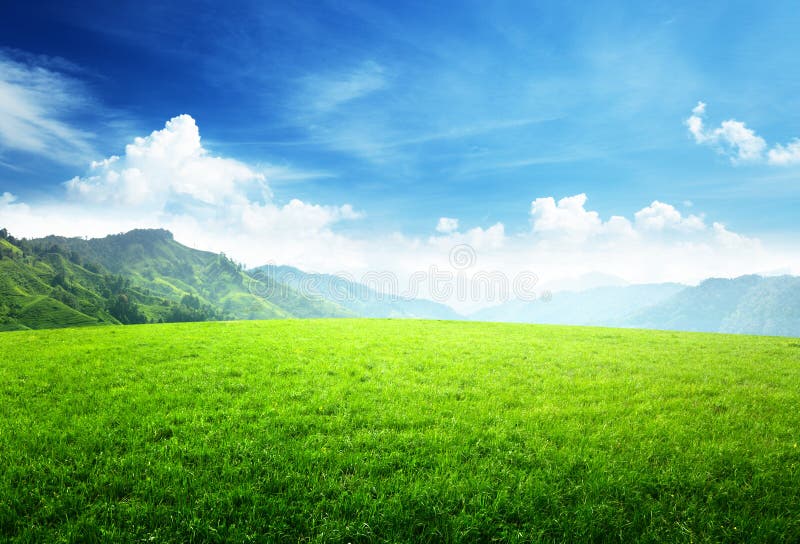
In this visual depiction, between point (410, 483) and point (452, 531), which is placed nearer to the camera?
point (452, 531)

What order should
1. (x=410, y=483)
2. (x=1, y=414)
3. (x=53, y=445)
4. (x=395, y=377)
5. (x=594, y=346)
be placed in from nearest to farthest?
(x=410, y=483), (x=53, y=445), (x=1, y=414), (x=395, y=377), (x=594, y=346)

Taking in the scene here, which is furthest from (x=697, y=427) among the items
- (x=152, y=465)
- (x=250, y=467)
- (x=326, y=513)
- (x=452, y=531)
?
(x=152, y=465)

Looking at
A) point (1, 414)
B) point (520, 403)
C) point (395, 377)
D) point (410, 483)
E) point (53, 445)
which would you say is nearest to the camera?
point (410, 483)

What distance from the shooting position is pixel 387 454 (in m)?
7.74

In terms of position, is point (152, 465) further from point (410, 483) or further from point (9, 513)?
point (410, 483)

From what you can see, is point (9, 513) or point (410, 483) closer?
point (9, 513)

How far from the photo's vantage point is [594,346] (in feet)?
76.8

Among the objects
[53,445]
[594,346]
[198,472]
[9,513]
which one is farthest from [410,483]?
[594,346]

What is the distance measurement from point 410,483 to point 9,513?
257 inches

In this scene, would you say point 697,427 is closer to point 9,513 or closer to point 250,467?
point 250,467

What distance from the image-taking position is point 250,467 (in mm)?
7156

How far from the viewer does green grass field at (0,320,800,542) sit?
19.3ft

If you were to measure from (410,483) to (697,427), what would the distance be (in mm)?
8481

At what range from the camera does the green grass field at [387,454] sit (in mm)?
5895
